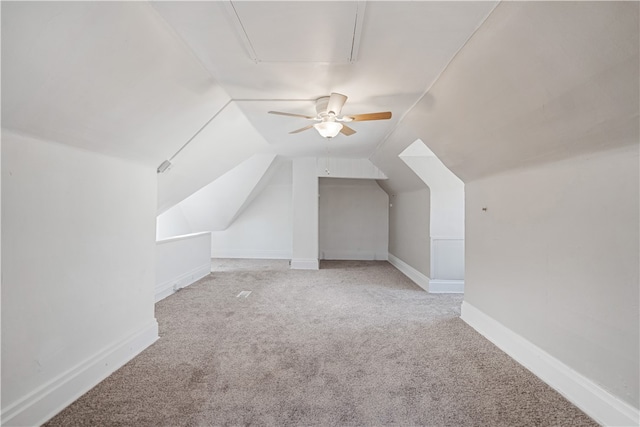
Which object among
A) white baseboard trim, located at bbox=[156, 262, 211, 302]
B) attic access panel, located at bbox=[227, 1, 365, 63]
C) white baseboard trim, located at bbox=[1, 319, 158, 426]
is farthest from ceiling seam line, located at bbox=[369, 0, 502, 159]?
white baseboard trim, located at bbox=[156, 262, 211, 302]

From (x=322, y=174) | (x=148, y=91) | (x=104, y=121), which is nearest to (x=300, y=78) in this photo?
(x=148, y=91)

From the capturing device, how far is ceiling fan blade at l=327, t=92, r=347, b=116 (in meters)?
2.33

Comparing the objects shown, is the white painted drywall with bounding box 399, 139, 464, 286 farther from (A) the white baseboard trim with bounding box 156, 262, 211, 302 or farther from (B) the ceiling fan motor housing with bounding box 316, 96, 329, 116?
(A) the white baseboard trim with bounding box 156, 262, 211, 302

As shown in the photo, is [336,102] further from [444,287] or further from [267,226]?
[267,226]

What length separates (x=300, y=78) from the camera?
2.34 meters

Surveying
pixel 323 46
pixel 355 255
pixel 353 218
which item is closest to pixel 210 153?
pixel 323 46

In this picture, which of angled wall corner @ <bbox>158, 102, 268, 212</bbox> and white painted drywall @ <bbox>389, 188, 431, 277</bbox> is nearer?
angled wall corner @ <bbox>158, 102, 268, 212</bbox>

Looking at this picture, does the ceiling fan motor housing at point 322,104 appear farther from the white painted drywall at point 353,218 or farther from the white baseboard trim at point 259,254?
the white baseboard trim at point 259,254

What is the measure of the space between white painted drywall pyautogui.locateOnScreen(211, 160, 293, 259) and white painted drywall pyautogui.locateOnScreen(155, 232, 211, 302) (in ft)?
6.40

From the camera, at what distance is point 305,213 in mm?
5961

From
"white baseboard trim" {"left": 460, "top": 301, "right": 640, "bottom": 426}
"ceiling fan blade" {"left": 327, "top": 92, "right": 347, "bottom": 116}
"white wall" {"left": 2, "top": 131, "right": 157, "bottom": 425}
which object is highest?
"ceiling fan blade" {"left": 327, "top": 92, "right": 347, "bottom": 116}

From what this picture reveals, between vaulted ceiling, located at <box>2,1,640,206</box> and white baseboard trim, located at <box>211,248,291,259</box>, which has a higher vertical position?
vaulted ceiling, located at <box>2,1,640,206</box>

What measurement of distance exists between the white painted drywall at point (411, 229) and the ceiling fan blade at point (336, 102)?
8.64 ft

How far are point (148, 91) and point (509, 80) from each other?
2254mm
